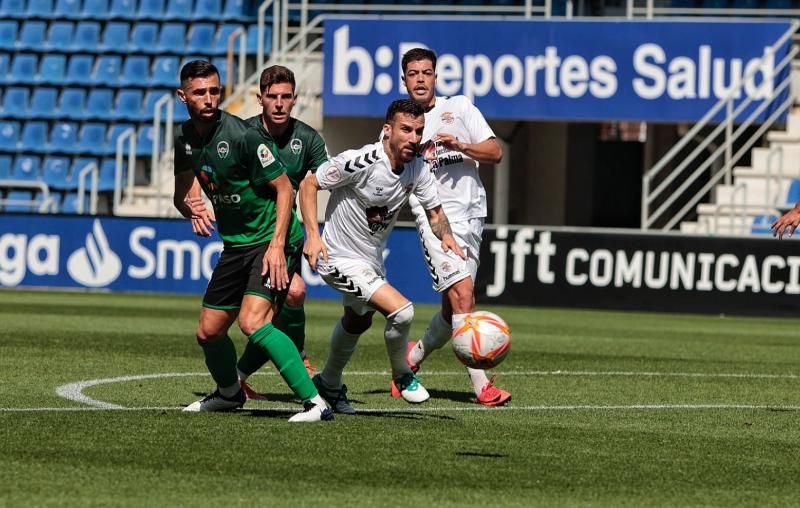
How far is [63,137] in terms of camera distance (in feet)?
85.9

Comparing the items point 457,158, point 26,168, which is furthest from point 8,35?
point 457,158

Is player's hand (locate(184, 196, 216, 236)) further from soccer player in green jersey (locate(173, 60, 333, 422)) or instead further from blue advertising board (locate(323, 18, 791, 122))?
blue advertising board (locate(323, 18, 791, 122))

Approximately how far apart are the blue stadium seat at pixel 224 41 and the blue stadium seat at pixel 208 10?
34cm

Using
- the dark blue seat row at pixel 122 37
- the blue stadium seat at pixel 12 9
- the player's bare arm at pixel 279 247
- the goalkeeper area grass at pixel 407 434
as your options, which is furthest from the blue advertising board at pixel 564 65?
the player's bare arm at pixel 279 247

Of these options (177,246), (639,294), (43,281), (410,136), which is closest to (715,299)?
(639,294)

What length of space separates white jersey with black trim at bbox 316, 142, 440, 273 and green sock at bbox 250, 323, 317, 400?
3.07ft

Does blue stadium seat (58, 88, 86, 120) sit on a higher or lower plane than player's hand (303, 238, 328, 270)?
higher

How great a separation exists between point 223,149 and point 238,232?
0.46 meters

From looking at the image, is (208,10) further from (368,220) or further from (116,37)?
(368,220)

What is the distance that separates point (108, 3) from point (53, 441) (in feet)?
71.9

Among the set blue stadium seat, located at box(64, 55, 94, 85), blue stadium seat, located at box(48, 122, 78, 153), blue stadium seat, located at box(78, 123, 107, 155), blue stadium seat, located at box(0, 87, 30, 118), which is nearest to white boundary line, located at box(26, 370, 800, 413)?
blue stadium seat, located at box(78, 123, 107, 155)

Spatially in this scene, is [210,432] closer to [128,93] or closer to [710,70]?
[710,70]

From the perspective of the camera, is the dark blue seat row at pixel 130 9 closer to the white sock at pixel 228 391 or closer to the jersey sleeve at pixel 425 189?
the jersey sleeve at pixel 425 189

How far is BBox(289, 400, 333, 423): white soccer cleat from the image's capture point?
7.37 meters
